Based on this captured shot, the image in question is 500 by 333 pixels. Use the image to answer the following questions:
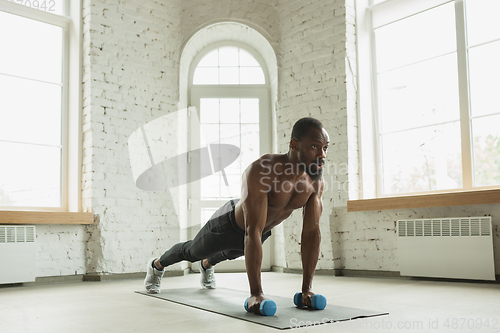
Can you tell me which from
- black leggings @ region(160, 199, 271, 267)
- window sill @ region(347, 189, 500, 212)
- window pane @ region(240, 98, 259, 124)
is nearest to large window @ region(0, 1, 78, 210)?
window pane @ region(240, 98, 259, 124)

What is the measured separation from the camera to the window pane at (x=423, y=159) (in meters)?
4.44

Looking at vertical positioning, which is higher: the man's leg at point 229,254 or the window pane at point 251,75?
the window pane at point 251,75

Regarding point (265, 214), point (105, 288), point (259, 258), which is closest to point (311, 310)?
point (259, 258)

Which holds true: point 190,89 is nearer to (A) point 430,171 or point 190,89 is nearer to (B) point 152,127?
(B) point 152,127

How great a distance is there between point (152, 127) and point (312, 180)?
10.2ft

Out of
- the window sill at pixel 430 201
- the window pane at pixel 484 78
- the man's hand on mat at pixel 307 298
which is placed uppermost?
Result: the window pane at pixel 484 78

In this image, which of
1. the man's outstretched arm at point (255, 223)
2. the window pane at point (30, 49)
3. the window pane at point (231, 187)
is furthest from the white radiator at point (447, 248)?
the window pane at point (30, 49)

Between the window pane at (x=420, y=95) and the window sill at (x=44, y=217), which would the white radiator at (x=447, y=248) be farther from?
the window sill at (x=44, y=217)

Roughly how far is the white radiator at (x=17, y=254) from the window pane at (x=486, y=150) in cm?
415

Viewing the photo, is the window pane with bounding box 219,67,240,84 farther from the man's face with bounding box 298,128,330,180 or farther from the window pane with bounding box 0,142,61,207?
the man's face with bounding box 298,128,330,180

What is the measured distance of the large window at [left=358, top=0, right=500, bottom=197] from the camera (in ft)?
14.0

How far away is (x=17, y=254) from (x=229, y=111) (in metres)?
2.83

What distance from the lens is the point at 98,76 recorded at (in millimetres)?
4941

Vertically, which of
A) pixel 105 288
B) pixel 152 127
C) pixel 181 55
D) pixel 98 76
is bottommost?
pixel 105 288
